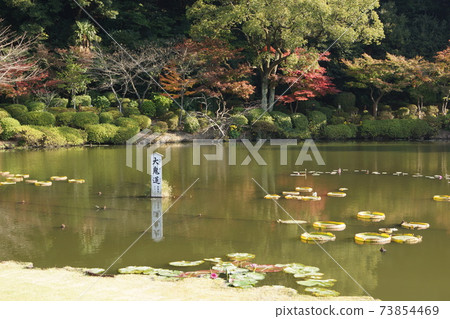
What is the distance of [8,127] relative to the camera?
782 inches

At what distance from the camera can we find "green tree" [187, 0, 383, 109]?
23.0 metres

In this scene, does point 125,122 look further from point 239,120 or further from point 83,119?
point 239,120

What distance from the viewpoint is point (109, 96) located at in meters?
26.2

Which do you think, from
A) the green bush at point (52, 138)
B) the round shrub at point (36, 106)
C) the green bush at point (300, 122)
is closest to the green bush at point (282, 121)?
the green bush at point (300, 122)

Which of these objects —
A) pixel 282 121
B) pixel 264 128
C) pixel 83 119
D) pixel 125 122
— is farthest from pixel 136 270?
pixel 282 121

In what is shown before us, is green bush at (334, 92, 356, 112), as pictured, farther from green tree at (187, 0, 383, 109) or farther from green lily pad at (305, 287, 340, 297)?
green lily pad at (305, 287, 340, 297)

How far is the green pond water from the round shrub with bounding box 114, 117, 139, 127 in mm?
8434

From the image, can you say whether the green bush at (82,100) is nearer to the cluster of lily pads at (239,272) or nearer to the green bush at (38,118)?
the green bush at (38,118)

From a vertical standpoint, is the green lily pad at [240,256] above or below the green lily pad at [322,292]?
above

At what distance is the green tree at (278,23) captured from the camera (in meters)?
23.0

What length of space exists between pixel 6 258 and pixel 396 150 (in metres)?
16.0

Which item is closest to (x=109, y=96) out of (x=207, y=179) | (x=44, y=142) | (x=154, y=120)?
(x=154, y=120)

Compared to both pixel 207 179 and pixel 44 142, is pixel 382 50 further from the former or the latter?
pixel 207 179

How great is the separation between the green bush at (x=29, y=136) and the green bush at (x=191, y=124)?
6303mm
